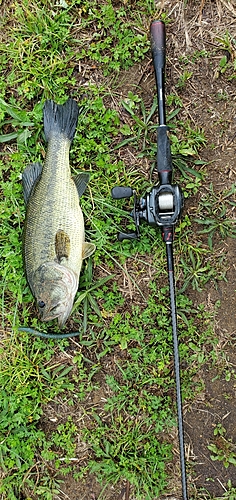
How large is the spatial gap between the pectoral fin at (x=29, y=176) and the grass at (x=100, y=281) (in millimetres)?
203

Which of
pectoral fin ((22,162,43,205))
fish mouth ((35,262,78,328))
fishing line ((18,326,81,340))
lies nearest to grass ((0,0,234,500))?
fishing line ((18,326,81,340))

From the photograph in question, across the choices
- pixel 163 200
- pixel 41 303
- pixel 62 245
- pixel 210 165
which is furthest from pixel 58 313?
pixel 210 165

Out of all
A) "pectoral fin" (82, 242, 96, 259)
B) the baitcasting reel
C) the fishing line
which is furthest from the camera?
the fishing line

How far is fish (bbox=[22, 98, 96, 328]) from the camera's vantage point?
374 cm

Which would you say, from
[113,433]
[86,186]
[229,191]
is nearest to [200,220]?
[229,191]

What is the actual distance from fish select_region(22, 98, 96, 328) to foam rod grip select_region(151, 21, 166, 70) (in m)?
0.86

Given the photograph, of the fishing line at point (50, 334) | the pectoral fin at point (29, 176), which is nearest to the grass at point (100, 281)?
the fishing line at point (50, 334)

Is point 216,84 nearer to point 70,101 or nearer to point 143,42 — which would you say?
point 143,42

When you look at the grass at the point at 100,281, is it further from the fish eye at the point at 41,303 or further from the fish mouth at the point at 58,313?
the fish eye at the point at 41,303

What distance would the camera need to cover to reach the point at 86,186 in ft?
13.3

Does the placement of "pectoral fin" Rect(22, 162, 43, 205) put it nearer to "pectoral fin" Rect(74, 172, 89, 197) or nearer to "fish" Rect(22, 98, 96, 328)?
"fish" Rect(22, 98, 96, 328)

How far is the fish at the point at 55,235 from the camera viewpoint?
374 cm

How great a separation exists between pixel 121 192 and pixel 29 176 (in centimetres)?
79

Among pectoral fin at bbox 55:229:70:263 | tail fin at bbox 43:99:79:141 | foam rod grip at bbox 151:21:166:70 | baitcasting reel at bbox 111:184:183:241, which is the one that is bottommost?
pectoral fin at bbox 55:229:70:263
